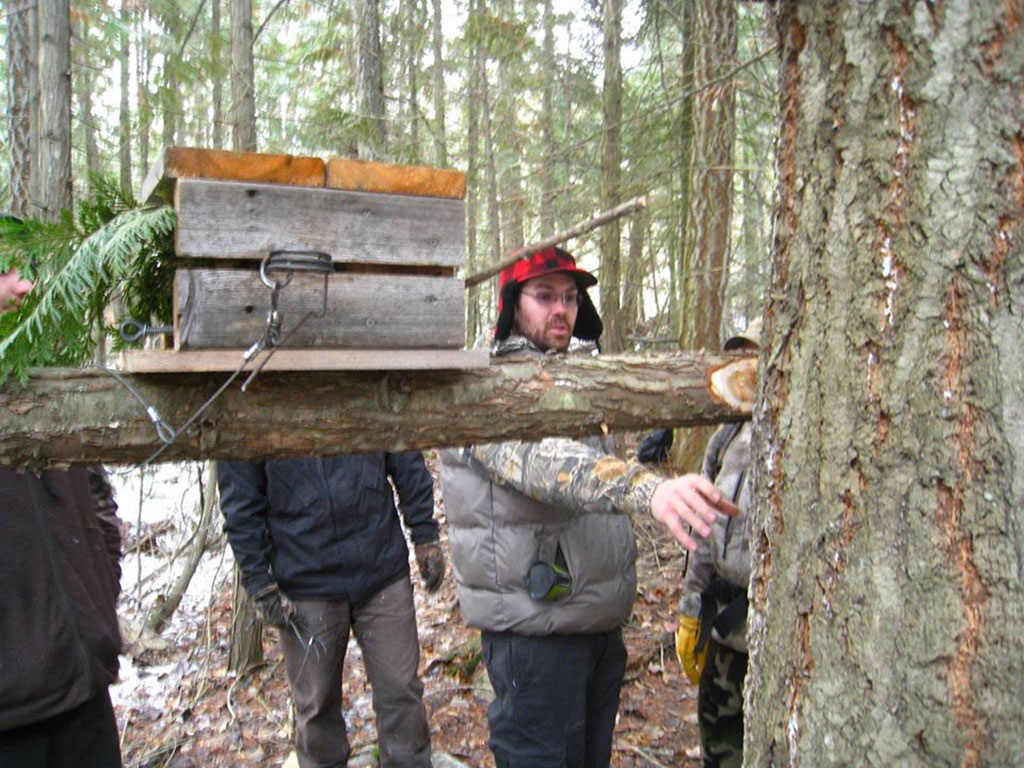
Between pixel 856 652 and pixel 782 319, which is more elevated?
pixel 782 319

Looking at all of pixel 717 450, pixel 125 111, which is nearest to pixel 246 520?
pixel 717 450

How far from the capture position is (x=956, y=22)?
125cm

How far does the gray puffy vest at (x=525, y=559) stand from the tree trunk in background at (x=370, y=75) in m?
3.58

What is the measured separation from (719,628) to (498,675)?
3.13ft

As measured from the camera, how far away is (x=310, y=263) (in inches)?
65.5

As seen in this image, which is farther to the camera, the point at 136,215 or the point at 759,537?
the point at 136,215

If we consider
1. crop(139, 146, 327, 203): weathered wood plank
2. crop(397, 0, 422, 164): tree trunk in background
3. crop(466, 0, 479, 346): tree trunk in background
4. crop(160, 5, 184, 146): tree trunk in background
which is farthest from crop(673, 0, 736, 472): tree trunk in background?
crop(139, 146, 327, 203): weathered wood plank

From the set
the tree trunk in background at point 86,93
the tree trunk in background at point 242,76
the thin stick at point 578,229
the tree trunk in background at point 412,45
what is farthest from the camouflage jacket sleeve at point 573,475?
the tree trunk in background at point 412,45

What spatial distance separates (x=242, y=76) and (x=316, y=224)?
3.55 meters

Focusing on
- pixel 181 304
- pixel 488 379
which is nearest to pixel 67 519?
pixel 181 304

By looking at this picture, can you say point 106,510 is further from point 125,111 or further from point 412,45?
point 412,45

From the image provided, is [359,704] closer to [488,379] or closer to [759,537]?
[488,379]

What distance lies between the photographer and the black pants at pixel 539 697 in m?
2.81

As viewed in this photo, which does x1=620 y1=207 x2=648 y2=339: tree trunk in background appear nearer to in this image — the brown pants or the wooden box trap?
the brown pants
